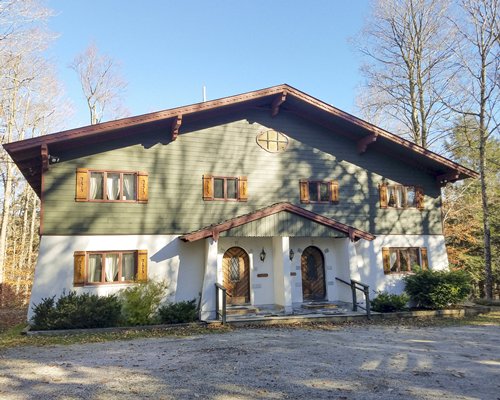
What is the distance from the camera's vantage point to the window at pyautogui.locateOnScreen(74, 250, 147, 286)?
40.7 feet

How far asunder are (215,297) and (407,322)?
6.42 m

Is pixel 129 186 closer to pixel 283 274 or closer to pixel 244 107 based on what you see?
pixel 244 107

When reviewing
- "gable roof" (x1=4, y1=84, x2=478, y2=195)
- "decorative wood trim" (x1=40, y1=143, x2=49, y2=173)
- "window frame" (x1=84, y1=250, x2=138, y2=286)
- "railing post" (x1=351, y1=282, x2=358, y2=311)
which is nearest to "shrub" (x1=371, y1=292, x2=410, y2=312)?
"railing post" (x1=351, y1=282, x2=358, y2=311)

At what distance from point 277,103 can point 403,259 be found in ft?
27.5

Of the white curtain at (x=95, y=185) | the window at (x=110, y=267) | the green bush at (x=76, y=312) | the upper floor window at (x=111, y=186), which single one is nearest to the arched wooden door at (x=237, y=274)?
the window at (x=110, y=267)

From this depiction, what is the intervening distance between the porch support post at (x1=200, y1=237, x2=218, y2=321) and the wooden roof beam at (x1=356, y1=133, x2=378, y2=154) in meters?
7.73

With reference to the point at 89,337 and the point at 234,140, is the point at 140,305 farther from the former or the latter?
the point at 234,140

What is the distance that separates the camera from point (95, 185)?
1305 centimetres

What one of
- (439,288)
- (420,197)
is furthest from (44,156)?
(420,197)

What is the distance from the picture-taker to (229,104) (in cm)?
1444

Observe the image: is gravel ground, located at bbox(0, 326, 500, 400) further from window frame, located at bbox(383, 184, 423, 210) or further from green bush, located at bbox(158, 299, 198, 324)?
window frame, located at bbox(383, 184, 423, 210)

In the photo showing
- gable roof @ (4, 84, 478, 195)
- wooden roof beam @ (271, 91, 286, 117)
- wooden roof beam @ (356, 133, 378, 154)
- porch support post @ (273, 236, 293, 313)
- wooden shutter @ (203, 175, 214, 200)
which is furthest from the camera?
wooden roof beam @ (356, 133, 378, 154)

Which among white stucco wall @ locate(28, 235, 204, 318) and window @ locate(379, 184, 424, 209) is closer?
white stucco wall @ locate(28, 235, 204, 318)

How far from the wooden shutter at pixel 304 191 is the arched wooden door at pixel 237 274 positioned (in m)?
3.17
